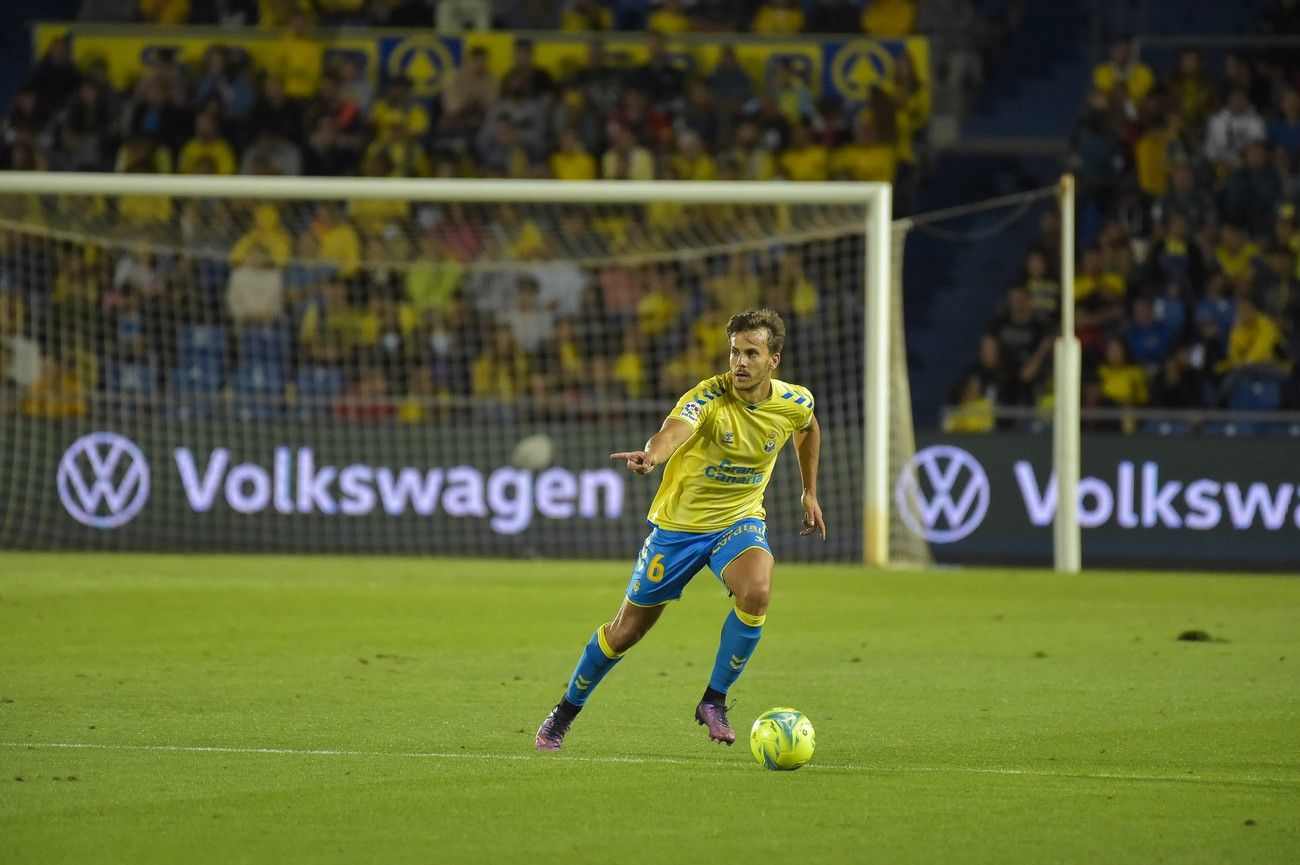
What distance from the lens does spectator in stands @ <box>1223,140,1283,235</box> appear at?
843 inches

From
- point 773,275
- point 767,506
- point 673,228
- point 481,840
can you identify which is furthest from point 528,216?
point 481,840

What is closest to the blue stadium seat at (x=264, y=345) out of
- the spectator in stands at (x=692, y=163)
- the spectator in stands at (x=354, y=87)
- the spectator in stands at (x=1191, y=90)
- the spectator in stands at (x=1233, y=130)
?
the spectator in stands at (x=354, y=87)

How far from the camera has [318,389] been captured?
19.7 meters

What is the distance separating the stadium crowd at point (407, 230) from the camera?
19859mm

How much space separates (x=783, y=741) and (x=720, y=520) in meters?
1.14

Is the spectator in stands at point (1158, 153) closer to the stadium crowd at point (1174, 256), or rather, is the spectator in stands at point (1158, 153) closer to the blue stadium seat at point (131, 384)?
the stadium crowd at point (1174, 256)

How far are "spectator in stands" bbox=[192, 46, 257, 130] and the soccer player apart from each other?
15.6 meters

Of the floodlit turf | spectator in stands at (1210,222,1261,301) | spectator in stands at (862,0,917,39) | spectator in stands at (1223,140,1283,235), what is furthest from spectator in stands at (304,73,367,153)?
spectator in stands at (1223,140,1283,235)

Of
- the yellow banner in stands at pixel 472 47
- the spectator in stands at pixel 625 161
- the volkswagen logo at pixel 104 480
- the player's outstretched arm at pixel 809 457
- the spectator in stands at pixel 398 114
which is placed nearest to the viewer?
the player's outstretched arm at pixel 809 457

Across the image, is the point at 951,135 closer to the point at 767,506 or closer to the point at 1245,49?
the point at 1245,49

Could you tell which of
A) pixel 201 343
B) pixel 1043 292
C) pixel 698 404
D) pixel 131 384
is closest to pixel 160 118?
pixel 201 343

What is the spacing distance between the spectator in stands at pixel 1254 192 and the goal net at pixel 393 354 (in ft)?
13.2

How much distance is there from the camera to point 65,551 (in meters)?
18.7

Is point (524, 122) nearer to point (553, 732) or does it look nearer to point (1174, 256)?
point (1174, 256)
